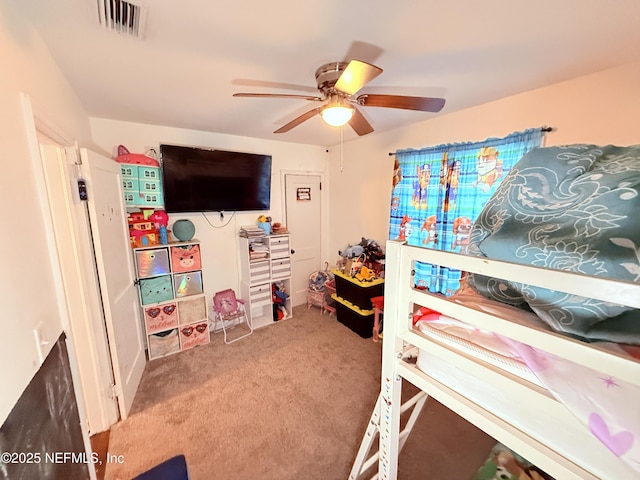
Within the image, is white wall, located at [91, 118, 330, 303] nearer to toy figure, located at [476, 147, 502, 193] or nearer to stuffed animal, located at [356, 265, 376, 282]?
stuffed animal, located at [356, 265, 376, 282]

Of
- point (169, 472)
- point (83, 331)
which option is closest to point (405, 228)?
point (169, 472)

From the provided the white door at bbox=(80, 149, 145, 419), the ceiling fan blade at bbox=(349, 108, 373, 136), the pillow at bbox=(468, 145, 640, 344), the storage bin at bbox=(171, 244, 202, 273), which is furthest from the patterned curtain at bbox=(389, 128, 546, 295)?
the white door at bbox=(80, 149, 145, 419)

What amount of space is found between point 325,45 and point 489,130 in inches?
67.2

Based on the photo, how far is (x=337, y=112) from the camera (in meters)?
1.54

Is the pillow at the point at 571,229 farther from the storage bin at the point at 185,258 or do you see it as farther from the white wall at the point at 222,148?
the white wall at the point at 222,148

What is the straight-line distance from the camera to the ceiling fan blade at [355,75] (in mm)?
1150

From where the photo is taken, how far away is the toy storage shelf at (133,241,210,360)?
8.03 ft

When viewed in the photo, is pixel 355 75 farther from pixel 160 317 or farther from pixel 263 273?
pixel 160 317

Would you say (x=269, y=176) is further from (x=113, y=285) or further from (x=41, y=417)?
(x=41, y=417)

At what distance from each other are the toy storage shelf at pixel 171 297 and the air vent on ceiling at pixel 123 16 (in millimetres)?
1812

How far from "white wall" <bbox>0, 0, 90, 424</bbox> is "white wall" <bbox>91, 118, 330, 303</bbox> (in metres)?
1.37

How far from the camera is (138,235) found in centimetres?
244

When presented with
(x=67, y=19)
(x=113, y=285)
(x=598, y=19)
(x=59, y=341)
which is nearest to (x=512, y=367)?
(x=598, y=19)

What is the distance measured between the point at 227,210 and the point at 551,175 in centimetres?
289
